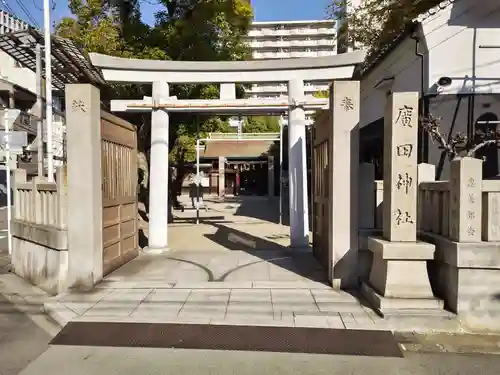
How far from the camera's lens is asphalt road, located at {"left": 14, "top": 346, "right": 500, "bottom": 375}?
379 cm

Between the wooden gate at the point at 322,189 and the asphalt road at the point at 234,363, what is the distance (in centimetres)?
240

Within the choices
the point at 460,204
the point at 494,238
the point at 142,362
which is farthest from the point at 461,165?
the point at 142,362

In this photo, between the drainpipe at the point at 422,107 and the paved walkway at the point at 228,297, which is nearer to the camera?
the paved walkway at the point at 228,297

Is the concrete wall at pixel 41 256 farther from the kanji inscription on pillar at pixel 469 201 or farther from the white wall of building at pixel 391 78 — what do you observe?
the white wall of building at pixel 391 78

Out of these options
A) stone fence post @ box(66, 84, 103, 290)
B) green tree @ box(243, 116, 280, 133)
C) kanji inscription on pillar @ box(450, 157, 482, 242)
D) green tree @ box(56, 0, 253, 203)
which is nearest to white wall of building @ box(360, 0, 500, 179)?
green tree @ box(56, 0, 253, 203)

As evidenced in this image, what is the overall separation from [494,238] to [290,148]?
523cm

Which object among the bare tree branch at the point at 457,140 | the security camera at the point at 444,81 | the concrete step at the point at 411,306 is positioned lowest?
the concrete step at the point at 411,306

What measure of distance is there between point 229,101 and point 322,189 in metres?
3.28

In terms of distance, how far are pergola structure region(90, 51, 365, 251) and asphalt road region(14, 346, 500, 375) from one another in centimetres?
515

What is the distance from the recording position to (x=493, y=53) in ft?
33.6

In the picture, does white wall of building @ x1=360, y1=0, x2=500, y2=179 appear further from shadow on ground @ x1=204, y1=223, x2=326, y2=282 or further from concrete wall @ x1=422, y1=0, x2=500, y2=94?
shadow on ground @ x1=204, y1=223, x2=326, y2=282

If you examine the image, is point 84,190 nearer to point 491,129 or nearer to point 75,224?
point 75,224

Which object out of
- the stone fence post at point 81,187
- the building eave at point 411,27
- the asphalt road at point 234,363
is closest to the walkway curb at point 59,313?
the stone fence post at point 81,187

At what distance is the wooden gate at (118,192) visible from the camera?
684 cm
